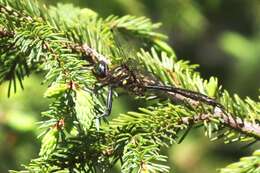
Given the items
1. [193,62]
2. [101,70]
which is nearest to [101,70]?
[101,70]

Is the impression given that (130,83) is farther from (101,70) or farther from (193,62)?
(193,62)

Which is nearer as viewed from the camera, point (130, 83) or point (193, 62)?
point (130, 83)

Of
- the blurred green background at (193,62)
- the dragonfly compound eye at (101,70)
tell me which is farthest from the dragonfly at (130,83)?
the blurred green background at (193,62)

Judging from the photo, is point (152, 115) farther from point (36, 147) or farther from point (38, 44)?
point (36, 147)

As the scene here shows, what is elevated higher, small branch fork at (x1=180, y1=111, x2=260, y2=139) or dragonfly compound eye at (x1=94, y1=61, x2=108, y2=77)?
dragonfly compound eye at (x1=94, y1=61, x2=108, y2=77)

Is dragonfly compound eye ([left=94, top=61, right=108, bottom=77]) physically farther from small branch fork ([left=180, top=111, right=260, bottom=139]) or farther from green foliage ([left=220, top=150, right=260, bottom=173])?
green foliage ([left=220, top=150, right=260, bottom=173])

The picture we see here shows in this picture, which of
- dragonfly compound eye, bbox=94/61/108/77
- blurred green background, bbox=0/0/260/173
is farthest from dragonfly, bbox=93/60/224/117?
blurred green background, bbox=0/0/260/173

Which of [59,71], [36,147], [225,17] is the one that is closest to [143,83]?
[59,71]
